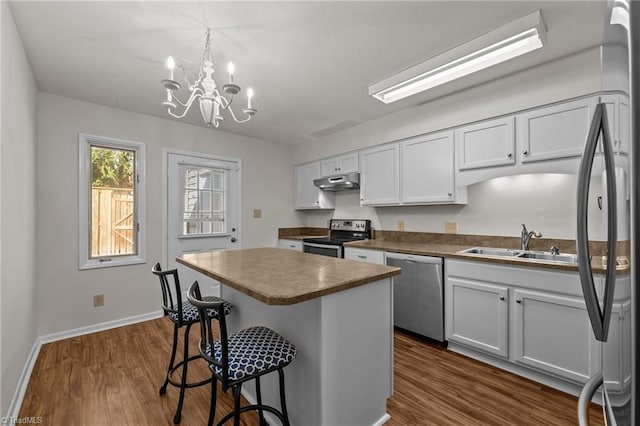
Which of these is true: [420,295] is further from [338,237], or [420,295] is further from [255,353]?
[255,353]

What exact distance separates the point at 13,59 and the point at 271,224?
3.26 meters

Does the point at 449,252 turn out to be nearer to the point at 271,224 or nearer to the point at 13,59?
the point at 271,224

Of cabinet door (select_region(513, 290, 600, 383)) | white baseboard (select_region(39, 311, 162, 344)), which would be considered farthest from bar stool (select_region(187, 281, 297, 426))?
white baseboard (select_region(39, 311, 162, 344))

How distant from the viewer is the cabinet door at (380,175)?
3.34 metres

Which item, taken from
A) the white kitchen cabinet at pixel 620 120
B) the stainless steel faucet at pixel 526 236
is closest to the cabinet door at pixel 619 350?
the white kitchen cabinet at pixel 620 120

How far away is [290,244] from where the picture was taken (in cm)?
443

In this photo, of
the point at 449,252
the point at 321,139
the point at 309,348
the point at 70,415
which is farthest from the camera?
the point at 321,139

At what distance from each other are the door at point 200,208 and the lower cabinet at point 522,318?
2976 mm

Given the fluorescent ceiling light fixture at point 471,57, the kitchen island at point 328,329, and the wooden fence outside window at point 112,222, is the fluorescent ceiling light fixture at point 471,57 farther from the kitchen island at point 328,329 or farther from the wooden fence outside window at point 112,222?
the wooden fence outside window at point 112,222

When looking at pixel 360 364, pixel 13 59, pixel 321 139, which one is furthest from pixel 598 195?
pixel 13 59

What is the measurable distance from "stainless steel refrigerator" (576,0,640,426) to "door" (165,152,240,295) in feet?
12.6

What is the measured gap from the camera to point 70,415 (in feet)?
5.78

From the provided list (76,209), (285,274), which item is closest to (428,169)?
(285,274)

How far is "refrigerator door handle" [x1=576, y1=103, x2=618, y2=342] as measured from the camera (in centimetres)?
55
